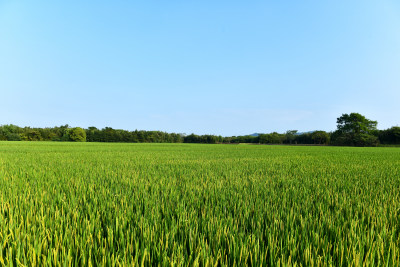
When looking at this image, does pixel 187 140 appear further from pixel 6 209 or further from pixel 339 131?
pixel 6 209

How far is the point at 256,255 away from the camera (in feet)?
3.85

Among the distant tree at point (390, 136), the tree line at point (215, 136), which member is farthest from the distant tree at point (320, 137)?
the distant tree at point (390, 136)

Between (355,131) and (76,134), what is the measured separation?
7561cm

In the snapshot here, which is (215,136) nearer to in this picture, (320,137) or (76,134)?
(320,137)

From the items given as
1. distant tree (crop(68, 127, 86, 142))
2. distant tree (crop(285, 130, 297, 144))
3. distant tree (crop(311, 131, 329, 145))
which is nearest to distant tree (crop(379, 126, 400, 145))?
distant tree (crop(311, 131, 329, 145))

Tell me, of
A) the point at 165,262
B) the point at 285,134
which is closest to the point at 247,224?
the point at 165,262

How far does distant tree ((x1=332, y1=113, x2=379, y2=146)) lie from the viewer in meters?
52.6

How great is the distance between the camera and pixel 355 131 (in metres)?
57.9

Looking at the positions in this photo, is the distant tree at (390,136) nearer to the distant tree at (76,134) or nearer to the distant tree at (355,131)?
the distant tree at (355,131)

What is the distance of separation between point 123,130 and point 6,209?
75.2 meters

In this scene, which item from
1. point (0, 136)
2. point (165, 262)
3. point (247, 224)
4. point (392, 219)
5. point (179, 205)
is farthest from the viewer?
point (0, 136)

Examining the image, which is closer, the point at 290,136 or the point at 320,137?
the point at 320,137

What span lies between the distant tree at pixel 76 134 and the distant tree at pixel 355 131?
69.7 metres

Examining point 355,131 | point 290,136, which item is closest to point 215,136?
point 290,136
